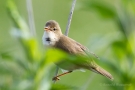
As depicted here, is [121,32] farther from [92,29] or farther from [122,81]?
[92,29]

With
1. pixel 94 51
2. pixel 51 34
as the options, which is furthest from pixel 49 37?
pixel 94 51

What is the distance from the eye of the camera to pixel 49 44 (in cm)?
423

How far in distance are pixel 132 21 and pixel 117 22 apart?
0.11 meters

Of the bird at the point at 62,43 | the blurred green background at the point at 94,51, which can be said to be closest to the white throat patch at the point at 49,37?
the bird at the point at 62,43

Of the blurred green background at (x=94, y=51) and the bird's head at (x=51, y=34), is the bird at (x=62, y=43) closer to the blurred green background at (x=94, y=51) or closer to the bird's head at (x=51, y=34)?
the bird's head at (x=51, y=34)

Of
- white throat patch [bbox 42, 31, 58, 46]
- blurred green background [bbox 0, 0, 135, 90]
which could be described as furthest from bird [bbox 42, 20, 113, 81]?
blurred green background [bbox 0, 0, 135, 90]

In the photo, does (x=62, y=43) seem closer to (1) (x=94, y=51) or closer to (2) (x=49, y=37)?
(2) (x=49, y=37)

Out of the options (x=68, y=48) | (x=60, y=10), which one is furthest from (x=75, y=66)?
(x=60, y=10)

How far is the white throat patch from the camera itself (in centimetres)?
421

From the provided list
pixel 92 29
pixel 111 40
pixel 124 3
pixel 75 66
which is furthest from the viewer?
pixel 92 29

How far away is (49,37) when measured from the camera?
14.0 feet

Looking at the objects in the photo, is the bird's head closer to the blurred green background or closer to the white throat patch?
the white throat patch

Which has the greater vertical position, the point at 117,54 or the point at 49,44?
the point at 49,44

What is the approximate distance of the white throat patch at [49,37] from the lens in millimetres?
4211
